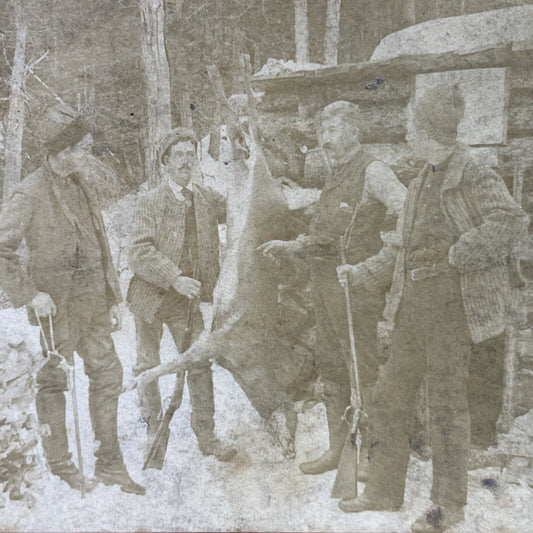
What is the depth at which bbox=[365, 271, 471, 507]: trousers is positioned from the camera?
9.32ft

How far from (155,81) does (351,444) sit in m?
2.57

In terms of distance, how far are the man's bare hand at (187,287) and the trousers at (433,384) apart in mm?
1244

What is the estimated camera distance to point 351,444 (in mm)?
3053

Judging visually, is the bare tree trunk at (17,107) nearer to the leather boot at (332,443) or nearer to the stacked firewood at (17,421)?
the stacked firewood at (17,421)

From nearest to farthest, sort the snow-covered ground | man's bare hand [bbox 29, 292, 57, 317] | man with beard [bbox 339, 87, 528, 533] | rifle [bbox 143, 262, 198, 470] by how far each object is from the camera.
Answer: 1. man with beard [bbox 339, 87, 528, 533]
2. the snow-covered ground
3. man's bare hand [bbox 29, 292, 57, 317]
4. rifle [bbox 143, 262, 198, 470]

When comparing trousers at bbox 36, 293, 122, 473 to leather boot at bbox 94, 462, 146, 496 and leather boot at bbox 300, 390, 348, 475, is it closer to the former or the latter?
leather boot at bbox 94, 462, 146, 496

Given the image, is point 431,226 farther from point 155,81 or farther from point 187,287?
point 155,81

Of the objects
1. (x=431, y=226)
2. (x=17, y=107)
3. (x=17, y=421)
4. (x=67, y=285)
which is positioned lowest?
(x=17, y=421)

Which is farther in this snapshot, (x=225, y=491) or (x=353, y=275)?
(x=225, y=491)

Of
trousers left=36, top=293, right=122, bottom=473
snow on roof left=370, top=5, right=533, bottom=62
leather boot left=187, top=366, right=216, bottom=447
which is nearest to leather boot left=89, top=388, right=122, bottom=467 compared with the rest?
trousers left=36, top=293, right=122, bottom=473

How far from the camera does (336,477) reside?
3082 mm

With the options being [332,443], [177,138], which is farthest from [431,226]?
[177,138]

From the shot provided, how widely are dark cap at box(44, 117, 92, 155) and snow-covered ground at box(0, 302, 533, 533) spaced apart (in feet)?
3.56

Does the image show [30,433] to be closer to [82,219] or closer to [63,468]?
[63,468]
